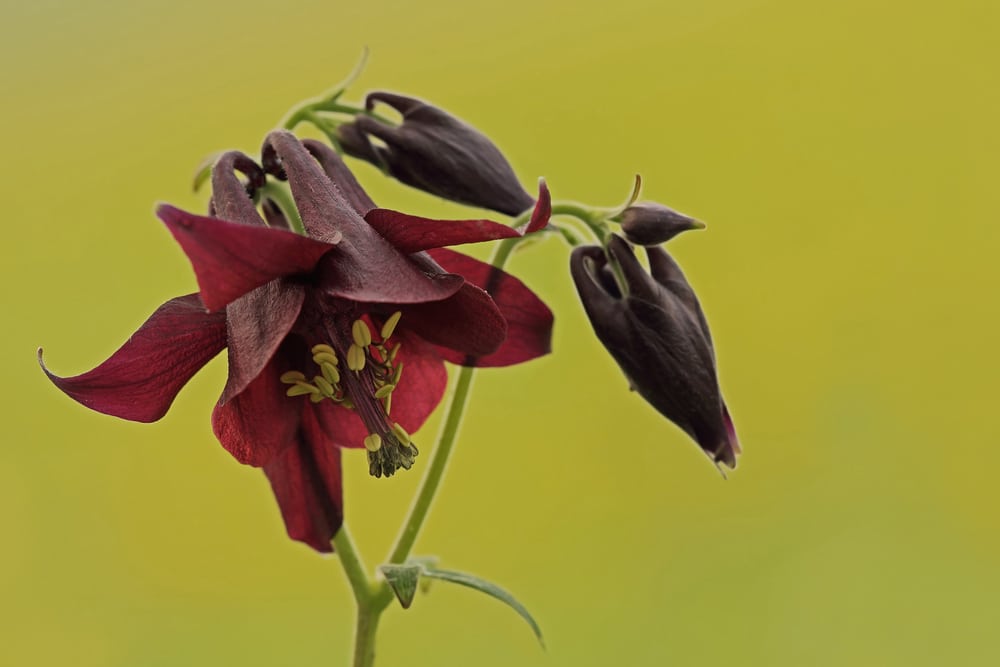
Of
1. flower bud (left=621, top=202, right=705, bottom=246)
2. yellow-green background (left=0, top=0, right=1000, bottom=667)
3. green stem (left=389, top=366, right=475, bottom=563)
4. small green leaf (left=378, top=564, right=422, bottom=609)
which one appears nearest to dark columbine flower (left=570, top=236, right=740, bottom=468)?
flower bud (left=621, top=202, right=705, bottom=246)

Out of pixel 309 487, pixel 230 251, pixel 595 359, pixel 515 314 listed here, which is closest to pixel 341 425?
pixel 309 487

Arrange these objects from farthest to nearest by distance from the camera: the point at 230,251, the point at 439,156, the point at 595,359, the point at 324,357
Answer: the point at 595,359 → the point at 439,156 → the point at 324,357 → the point at 230,251

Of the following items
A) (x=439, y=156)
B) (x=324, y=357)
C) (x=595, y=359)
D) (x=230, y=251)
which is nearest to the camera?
(x=230, y=251)

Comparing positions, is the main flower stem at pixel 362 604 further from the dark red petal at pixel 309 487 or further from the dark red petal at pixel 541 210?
the dark red petal at pixel 541 210

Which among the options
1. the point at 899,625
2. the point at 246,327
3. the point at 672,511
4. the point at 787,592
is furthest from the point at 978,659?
the point at 246,327

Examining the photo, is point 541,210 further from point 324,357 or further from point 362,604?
point 362,604

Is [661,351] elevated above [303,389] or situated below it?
above

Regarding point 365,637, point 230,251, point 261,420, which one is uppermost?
point 230,251

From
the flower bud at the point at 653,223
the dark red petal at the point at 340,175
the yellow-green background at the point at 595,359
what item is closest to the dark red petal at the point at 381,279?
the dark red petal at the point at 340,175
